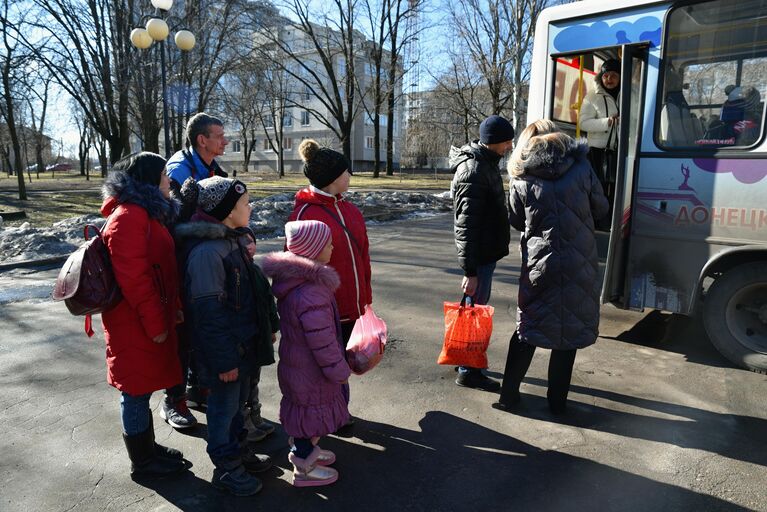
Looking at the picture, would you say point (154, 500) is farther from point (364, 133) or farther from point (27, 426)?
point (364, 133)

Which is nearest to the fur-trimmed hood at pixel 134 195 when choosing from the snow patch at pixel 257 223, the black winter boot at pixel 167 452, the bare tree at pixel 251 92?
the black winter boot at pixel 167 452

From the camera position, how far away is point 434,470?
302cm

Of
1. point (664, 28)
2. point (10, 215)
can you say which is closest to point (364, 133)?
point (10, 215)

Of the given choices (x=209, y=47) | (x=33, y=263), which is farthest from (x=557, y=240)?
(x=209, y=47)

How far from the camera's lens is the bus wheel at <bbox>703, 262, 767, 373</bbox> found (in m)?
4.30

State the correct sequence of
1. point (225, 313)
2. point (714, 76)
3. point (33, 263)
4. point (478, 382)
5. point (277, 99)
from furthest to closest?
point (277, 99) < point (33, 263) < point (714, 76) < point (478, 382) < point (225, 313)

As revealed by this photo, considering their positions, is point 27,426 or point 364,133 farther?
point 364,133

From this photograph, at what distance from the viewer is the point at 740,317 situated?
175 inches

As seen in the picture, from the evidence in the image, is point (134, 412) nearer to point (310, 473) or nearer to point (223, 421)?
point (223, 421)

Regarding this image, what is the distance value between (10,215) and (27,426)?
42.2 ft

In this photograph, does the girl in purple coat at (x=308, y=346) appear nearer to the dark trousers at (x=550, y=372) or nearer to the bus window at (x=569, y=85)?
the dark trousers at (x=550, y=372)

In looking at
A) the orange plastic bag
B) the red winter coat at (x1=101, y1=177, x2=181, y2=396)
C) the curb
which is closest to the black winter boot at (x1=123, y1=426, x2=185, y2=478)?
the red winter coat at (x1=101, y1=177, x2=181, y2=396)

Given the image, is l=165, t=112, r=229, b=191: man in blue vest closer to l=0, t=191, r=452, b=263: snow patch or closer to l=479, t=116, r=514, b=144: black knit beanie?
l=479, t=116, r=514, b=144: black knit beanie

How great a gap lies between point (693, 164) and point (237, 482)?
14.0 ft
